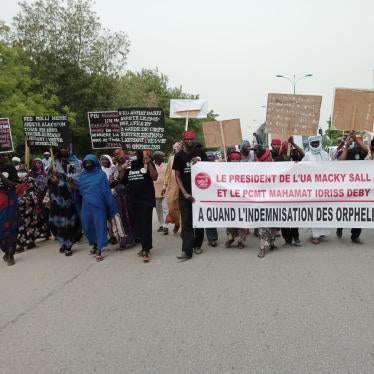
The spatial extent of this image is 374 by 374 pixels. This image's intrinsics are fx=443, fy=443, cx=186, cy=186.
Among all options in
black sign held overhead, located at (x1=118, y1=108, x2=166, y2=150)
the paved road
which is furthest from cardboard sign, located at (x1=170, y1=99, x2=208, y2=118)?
the paved road

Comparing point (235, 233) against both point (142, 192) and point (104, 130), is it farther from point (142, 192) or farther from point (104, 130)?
point (104, 130)

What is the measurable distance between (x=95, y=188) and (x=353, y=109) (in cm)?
409

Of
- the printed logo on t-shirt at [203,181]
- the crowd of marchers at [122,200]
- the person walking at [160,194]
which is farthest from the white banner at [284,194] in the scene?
the person walking at [160,194]

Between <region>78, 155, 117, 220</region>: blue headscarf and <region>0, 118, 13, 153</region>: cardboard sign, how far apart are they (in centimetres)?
351

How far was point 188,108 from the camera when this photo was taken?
883 cm

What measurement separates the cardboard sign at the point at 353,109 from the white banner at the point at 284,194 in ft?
2.05

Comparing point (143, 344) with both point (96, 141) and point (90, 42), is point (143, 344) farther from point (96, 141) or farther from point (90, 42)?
point (90, 42)

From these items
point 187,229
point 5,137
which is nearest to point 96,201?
point 187,229

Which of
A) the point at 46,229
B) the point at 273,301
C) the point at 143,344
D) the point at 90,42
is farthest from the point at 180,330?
the point at 90,42

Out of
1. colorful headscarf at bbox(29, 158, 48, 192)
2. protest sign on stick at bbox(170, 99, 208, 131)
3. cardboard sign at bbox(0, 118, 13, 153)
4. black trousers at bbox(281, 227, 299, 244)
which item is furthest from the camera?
cardboard sign at bbox(0, 118, 13, 153)

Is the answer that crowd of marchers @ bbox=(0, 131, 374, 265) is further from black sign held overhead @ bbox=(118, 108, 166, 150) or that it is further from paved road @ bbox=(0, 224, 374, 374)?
paved road @ bbox=(0, 224, 374, 374)

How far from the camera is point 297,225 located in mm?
6594

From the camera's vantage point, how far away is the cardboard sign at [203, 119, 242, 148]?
7.63 meters

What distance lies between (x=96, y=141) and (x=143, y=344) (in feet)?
19.3
